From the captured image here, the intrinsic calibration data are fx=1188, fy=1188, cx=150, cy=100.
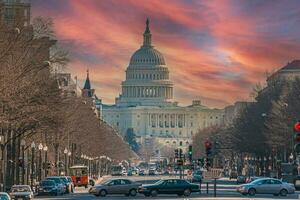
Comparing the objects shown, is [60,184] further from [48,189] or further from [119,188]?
[119,188]

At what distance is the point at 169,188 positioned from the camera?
90.4 m

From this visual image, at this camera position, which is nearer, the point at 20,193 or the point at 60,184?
the point at 20,193

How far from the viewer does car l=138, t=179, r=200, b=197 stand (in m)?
88.9

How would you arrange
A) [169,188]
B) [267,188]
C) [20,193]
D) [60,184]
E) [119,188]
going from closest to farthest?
[20,193]
[267,188]
[169,188]
[119,188]
[60,184]

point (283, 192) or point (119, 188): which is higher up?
point (119, 188)

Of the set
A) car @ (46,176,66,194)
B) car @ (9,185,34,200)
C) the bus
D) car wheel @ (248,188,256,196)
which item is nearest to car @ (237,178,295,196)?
car wheel @ (248,188,256,196)

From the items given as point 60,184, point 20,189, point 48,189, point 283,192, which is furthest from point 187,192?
point 20,189

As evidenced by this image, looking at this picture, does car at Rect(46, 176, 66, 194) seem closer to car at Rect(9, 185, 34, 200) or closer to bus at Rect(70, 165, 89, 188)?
car at Rect(9, 185, 34, 200)

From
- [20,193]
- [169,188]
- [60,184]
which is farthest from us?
[60,184]

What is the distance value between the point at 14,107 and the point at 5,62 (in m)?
3.48

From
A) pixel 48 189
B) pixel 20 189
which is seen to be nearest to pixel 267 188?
pixel 48 189

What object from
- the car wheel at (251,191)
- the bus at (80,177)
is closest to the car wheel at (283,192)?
the car wheel at (251,191)

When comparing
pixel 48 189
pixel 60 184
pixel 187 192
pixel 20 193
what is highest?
pixel 60 184

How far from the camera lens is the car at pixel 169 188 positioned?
88875 millimetres
